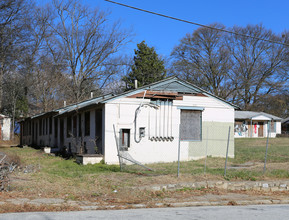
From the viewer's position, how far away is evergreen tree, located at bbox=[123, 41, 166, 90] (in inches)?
1752

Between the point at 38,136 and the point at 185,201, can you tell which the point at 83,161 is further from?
the point at 38,136

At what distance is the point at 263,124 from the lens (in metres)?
43.8

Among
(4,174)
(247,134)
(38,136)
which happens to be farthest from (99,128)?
(247,134)

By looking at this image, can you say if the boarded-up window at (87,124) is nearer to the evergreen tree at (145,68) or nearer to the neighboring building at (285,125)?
the evergreen tree at (145,68)

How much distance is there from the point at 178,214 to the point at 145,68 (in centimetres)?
3720

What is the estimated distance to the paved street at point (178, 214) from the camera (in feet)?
24.1

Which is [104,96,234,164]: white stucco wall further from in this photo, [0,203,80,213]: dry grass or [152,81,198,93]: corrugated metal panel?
[0,203,80,213]: dry grass

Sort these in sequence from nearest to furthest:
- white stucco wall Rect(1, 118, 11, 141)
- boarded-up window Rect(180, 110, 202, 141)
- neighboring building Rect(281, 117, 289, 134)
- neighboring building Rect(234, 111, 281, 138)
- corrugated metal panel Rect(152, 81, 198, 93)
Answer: corrugated metal panel Rect(152, 81, 198, 93) < boarded-up window Rect(180, 110, 202, 141) < neighboring building Rect(234, 111, 281, 138) < white stucco wall Rect(1, 118, 11, 141) < neighboring building Rect(281, 117, 289, 134)

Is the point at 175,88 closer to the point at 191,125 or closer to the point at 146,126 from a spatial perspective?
the point at 191,125

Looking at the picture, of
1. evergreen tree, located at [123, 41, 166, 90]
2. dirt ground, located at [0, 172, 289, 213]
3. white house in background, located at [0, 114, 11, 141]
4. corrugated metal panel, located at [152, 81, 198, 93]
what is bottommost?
dirt ground, located at [0, 172, 289, 213]

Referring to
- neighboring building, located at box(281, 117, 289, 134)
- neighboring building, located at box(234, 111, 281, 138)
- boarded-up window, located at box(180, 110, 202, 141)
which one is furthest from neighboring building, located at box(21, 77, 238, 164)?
neighboring building, located at box(281, 117, 289, 134)

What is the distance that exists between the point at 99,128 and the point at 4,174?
26.7 feet

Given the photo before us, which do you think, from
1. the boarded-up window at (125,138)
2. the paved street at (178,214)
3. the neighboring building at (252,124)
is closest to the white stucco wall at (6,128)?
the neighboring building at (252,124)

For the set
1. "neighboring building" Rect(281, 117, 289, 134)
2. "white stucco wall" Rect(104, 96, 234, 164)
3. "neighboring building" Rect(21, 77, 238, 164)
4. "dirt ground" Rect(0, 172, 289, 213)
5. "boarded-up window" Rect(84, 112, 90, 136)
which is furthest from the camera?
"neighboring building" Rect(281, 117, 289, 134)
